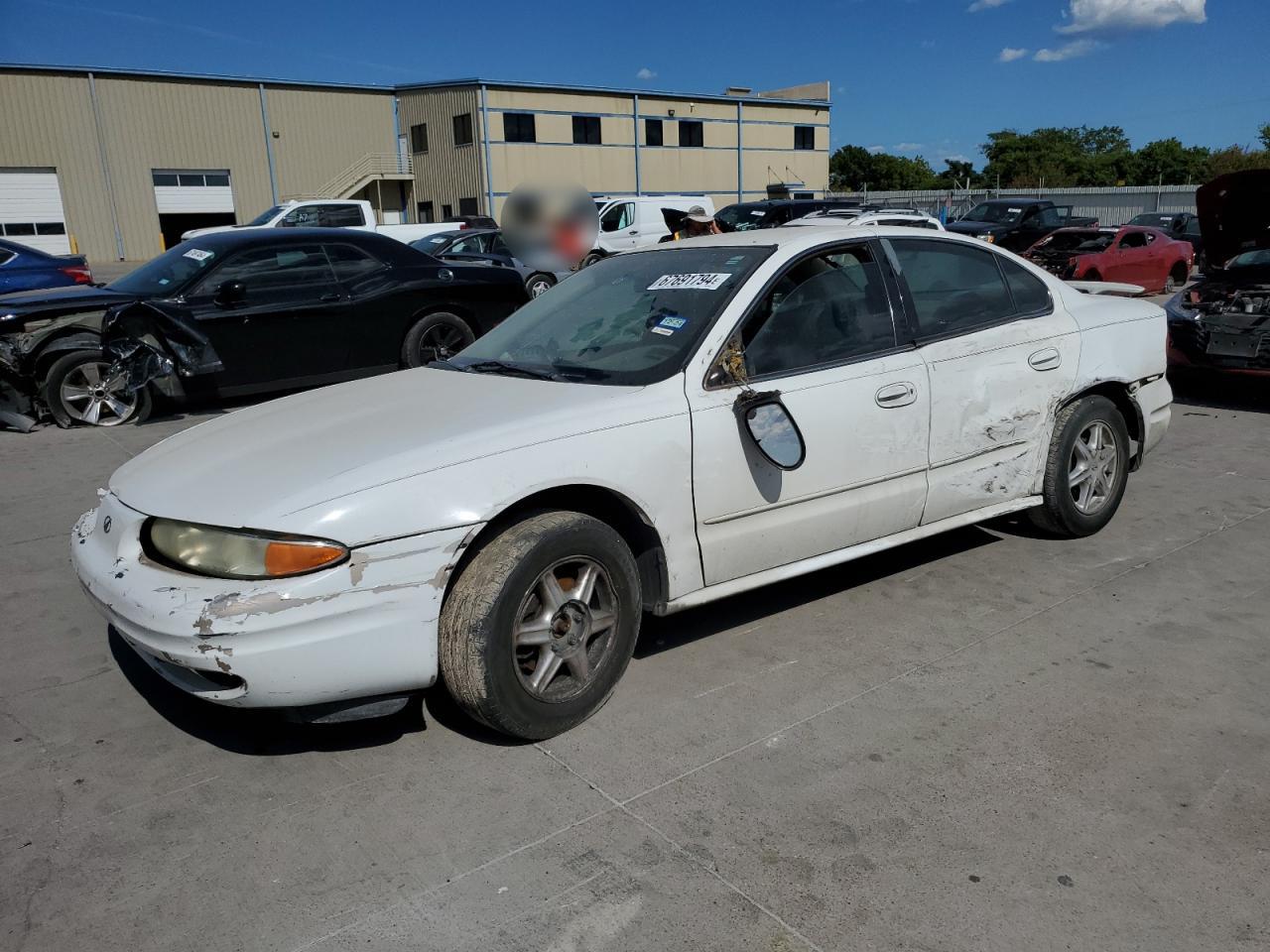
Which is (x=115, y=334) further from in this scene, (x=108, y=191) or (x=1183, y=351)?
(x=108, y=191)

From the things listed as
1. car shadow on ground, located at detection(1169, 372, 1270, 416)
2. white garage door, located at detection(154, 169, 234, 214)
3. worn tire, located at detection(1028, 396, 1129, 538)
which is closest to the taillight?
worn tire, located at detection(1028, 396, 1129, 538)

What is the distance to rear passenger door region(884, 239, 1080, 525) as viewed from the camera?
416 centimetres

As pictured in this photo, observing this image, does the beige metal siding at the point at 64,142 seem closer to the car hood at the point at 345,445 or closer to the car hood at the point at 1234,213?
the car hood at the point at 1234,213

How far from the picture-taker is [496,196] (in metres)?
39.3

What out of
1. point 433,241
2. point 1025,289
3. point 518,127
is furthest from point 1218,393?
point 518,127

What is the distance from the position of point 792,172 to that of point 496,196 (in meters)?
17.3

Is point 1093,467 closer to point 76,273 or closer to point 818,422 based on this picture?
point 818,422

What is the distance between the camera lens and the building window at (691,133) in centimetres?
4438

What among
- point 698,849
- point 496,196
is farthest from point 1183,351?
point 496,196

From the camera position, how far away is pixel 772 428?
352 centimetres

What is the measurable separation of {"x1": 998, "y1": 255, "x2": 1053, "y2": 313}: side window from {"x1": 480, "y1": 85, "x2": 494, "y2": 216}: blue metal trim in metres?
35.5

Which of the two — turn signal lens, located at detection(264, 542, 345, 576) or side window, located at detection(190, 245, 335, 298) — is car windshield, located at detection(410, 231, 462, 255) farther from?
turn signal lens, located at detection(264, 542, 345, 576)

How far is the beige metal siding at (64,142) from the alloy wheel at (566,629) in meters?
41.8

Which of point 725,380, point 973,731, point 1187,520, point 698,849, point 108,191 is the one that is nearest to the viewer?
point 698,849
